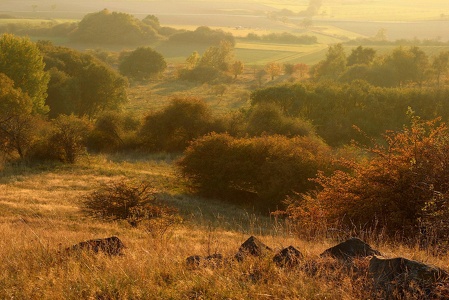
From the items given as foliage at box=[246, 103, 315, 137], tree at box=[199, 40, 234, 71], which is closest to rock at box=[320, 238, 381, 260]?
foliage at box=[246, 103, 315, 137]

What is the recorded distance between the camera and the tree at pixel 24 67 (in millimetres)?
47094

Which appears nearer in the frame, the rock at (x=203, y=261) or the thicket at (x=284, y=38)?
the rock at (x=203, y=261)

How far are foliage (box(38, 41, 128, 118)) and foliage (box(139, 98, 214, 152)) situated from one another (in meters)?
13.6

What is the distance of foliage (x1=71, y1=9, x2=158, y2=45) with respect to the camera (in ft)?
462

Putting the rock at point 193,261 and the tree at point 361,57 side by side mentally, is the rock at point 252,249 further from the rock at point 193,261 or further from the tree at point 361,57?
the tree at point 361,57

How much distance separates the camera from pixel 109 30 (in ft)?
466

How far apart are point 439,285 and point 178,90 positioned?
3209 inches

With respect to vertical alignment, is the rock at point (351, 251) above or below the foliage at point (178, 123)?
above

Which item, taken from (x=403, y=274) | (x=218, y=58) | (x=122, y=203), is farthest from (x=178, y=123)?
(x=218, y=58)

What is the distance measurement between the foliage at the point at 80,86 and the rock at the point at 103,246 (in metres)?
47.1

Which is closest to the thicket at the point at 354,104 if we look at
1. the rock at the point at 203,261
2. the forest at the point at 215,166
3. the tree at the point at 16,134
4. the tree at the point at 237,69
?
the forest at the point at 215,166

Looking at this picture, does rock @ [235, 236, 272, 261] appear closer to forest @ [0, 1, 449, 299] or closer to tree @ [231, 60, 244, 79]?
forest @ [0, 1, 449, 299]

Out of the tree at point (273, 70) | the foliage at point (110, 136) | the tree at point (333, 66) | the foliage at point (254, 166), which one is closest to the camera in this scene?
the foliage at point (254, 166)

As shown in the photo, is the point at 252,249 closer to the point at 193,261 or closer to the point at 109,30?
the point at 193,261
